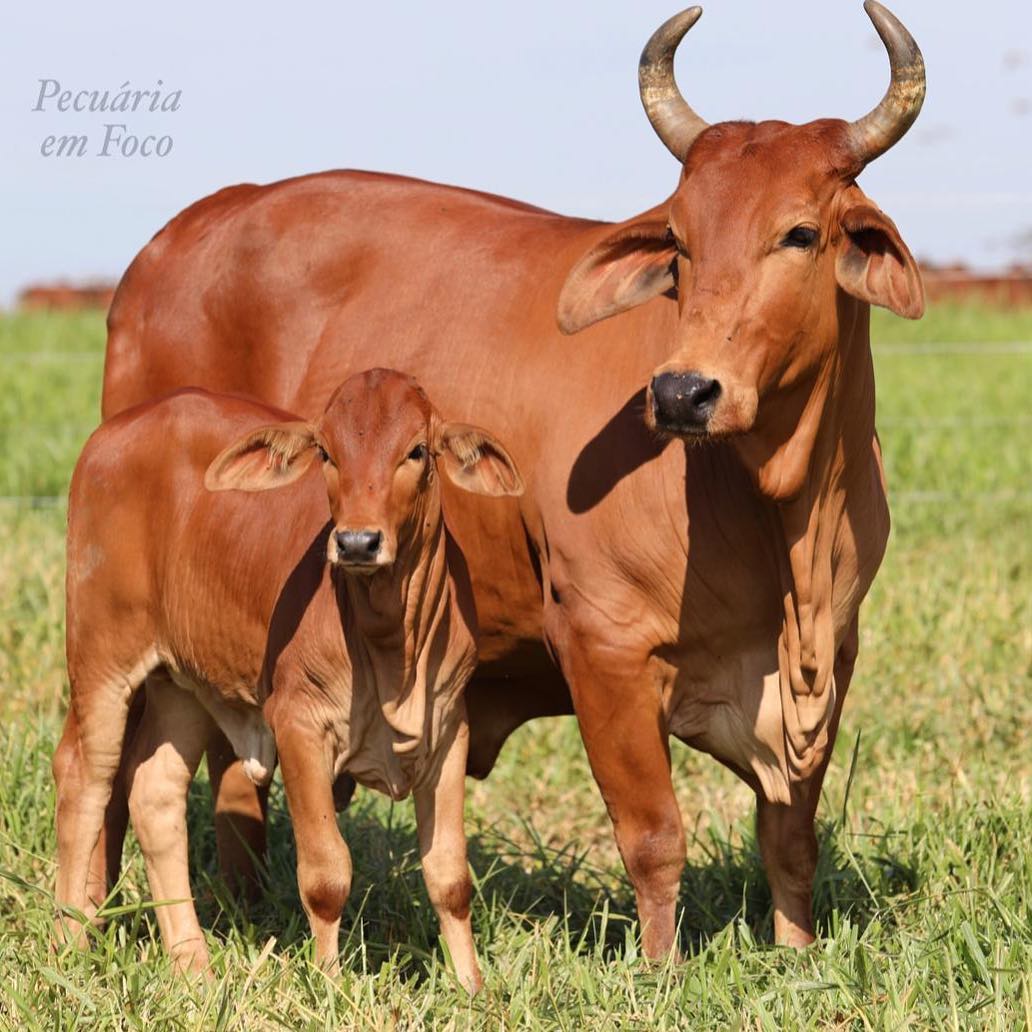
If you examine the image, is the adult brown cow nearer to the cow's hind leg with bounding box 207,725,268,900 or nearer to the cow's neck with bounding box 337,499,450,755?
the cow's neck with bounding box 337,499,450,755

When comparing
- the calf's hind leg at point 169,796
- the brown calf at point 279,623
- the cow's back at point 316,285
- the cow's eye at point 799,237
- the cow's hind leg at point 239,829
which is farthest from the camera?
the cow's hind leg at point 239,829

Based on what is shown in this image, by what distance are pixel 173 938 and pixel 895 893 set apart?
207cm

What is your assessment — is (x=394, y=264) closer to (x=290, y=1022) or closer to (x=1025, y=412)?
Answer: (x=290, y=1022)

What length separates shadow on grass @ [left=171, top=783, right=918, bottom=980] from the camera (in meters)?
5.28

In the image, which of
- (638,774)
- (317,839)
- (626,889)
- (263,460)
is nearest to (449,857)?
(317,839)

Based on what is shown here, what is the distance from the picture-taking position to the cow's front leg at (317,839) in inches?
183

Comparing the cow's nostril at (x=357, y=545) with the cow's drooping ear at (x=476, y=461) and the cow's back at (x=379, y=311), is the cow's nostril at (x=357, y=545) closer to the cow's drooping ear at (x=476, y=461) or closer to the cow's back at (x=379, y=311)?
the cow's drooping ear at (x=476, y=461)

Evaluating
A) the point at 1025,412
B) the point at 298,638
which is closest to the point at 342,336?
the point at 298,638

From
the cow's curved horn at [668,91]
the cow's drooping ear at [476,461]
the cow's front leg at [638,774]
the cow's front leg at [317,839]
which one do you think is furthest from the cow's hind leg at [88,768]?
the cow's curved horn at [668,91]

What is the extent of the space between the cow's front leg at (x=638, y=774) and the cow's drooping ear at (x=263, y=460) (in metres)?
0.87

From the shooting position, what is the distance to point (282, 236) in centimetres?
598

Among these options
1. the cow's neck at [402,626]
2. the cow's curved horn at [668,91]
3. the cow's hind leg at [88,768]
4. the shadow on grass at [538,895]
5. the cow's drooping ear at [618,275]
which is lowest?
the shadow on grass at [538,895]

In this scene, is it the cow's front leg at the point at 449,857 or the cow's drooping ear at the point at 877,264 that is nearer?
the cow's drooping ear at the point at 877,264

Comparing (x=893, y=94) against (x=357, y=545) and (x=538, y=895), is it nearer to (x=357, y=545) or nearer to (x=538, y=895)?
(x=357, y=545)
